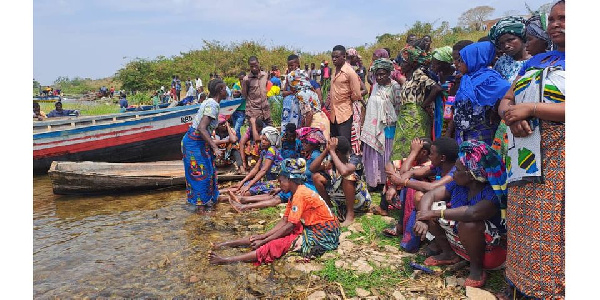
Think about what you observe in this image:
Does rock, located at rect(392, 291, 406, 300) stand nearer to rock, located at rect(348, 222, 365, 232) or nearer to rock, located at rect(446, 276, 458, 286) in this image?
rock, located at rect(446, 276, 458, 286)

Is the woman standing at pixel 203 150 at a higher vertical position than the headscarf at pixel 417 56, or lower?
lower

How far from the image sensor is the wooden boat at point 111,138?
362 inches

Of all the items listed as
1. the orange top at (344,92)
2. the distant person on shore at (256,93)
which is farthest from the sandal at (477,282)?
the distant person on shore at (256,93)

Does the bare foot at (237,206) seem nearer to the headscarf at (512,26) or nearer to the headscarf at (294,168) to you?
the headscarf at (294,168)

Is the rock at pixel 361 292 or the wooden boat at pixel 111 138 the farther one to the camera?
the wooden boat at pixel 111 138

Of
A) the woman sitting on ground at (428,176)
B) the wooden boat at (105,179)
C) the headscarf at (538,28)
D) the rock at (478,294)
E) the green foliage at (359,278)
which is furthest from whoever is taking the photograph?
the wooden boat at (105,179)

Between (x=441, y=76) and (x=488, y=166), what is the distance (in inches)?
73.2

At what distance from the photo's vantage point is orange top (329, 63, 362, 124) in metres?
5.85

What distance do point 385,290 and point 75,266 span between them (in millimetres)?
3164

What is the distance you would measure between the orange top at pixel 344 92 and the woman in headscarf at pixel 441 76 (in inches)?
58.0

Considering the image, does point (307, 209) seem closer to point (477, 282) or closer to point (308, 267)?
point (308, 267)

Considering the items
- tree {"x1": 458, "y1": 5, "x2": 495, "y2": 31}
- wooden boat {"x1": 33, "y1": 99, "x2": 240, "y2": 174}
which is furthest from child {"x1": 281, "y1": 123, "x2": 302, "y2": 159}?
tree {"x1": 458, "y1": 5, "x2": 495, "y2": 31}

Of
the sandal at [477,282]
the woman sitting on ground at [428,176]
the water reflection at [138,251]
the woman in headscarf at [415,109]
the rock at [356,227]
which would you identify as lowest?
the water reflection at [138,251]

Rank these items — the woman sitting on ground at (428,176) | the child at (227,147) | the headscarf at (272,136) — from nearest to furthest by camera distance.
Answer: the woman sitting on ground at (428,176) → the headscarf at (272,136) → the child at (227,147)
